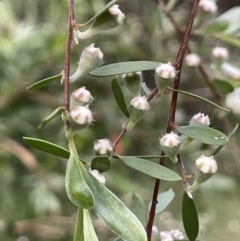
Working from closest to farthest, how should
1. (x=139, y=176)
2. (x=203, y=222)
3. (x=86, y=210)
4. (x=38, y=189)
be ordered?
(x=86, y=210) → (x=38, y=189) → (x=203, y=222) → (x=139, y=176)

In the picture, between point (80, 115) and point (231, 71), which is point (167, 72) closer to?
point (80, 115)

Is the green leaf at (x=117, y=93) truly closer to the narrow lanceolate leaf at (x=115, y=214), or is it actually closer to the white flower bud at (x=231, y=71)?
the narrow lanceolate leaf at (x=115, y=214)

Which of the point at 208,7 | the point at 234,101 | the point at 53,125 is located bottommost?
the point at 53,125

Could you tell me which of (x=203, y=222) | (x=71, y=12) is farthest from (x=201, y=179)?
(x=203, y=222)

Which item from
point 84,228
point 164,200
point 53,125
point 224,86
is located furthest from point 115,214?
point 53,125

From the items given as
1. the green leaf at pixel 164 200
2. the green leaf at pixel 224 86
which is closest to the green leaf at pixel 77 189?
the green leaf at pixel 164 200

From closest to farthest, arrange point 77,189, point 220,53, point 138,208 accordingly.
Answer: point 77,189
point 138,208
point 220,53

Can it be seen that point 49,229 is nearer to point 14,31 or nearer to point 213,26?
point 14,31
